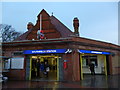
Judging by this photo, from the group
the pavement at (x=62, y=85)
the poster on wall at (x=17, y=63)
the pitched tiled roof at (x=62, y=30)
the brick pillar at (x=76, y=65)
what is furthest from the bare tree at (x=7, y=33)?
the brick pillar at (x=76, y=65)

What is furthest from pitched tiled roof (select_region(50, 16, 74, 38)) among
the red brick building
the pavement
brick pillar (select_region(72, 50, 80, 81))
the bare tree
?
the bare tree

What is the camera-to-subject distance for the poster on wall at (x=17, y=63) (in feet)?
51.8

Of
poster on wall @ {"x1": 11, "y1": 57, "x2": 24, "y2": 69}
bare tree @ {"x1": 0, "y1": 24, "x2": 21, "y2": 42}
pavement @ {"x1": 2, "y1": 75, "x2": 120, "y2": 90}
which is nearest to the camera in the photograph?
pavement @ {"x1": 2, "y1": 75, "x2": 120, "y2": 90}

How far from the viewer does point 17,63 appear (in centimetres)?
1598

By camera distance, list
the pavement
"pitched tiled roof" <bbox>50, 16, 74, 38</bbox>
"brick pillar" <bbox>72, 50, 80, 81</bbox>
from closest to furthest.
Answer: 1. the pavement
2. "brick pillar" <bbox>72, 50, 80, 81</bbox>
3. "pitched tiled roof" <bbox>50, 16, 74, 38</bbox>

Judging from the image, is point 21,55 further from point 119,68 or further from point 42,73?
point 119,68

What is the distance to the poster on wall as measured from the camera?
15.8 meters

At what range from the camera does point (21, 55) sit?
1608 centimetres

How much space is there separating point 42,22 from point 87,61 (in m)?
9.26

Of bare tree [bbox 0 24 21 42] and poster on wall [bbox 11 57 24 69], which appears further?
bare tree [bbox 0 24 21 42]

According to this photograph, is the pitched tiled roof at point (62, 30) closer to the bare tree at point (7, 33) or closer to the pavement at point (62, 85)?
the pavement at point (62, 85)

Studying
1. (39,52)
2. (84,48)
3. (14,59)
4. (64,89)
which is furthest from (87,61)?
(64,89)

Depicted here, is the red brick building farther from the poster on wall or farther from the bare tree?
the bare tree

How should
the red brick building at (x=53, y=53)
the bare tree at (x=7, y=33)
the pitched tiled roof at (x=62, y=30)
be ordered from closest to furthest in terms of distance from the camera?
the red brick building at (x=53, y=53) → the pitched tiled roof at (x=62, y=30) → the bare tree at (x=7, y=33)
